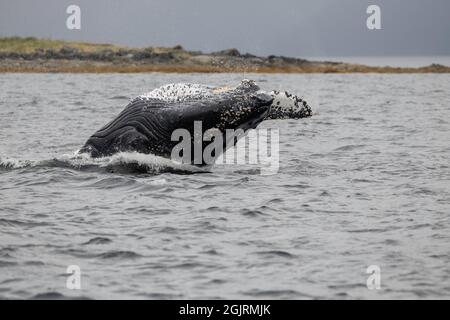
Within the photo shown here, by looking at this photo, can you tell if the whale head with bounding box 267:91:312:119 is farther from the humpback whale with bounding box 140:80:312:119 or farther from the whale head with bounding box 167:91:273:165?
the whale head with bounding box 167:91:273:165

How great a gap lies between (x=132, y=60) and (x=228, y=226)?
3518 inches

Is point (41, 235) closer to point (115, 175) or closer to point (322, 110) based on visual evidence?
point (115, 175)

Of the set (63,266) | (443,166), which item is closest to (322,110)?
(443,166)

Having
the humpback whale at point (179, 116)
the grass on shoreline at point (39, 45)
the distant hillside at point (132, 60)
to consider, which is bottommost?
the humpback whale at point (179, 116)

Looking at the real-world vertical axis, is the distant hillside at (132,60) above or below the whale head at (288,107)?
above

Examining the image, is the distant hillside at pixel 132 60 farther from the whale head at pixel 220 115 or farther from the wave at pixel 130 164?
the whale head at pixel 220 115

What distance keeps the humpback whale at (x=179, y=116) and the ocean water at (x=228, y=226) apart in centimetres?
46

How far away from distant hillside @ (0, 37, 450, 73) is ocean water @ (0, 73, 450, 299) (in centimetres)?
7162

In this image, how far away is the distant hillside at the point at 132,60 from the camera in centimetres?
9456

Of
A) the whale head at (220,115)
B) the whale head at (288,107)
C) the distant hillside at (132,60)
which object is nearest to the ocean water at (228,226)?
the whale head at (288,107)

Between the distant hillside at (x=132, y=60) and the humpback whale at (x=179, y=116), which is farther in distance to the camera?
the distant hillside at (x=132, y=60)

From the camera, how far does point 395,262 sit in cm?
1033

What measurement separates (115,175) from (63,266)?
17.3 feet

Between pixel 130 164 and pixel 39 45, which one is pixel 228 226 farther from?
pixel 39 45
